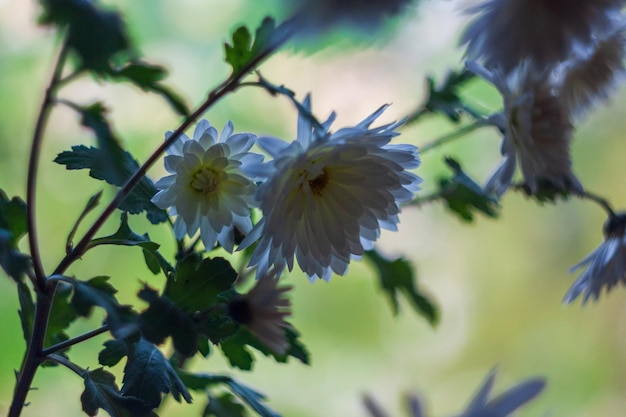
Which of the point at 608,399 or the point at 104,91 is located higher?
the point at 104,91

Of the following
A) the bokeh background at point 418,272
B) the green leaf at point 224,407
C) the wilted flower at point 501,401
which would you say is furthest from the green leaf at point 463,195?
the bokeh background at point 418,272

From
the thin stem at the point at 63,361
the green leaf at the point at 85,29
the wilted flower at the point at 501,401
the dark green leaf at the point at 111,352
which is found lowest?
the wilted flower at the point at 501,401

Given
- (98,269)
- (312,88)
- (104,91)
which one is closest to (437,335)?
(312,88)

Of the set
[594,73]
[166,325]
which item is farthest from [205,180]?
[594,73]

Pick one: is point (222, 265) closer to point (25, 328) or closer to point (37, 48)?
point (25, 328)

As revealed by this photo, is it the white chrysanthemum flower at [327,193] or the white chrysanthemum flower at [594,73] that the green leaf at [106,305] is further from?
the white chrysanthemum flower at [594,73]

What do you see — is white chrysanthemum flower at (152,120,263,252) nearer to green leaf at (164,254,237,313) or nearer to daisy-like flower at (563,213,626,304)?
green leaf at (164,254,237,313)
